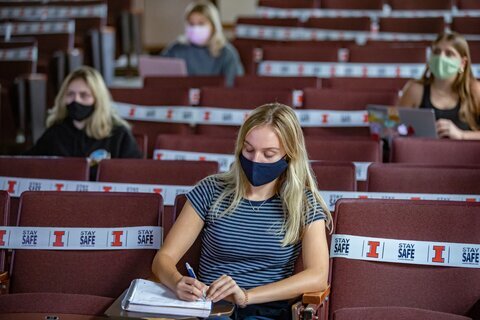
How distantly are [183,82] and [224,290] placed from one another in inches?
162

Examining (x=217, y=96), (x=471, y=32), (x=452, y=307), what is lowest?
(x=452, y=307)

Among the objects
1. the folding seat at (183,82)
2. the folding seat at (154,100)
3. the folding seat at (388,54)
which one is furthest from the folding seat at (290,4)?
the folding seat at (154,100)

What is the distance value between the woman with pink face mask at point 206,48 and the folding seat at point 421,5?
105 inches

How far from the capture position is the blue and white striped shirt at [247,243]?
3.61 metres

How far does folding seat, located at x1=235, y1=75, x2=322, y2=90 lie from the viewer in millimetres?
7148

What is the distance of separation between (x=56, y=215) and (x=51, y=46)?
5695 millimetres

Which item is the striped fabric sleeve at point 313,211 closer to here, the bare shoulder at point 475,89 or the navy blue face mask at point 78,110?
the navy blue face mask at point 78,110

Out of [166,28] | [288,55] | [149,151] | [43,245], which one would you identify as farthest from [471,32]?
[43,245]

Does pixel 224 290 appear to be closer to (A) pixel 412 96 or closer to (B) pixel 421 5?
(A) pixel 412 96

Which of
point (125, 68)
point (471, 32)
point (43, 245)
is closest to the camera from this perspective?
point (43, 245)

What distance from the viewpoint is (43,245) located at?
12.9 ft

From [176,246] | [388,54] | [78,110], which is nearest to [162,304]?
[176,246]

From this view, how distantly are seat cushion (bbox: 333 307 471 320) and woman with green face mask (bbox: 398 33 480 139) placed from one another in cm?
225

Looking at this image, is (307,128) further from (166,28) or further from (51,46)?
(166,28)
